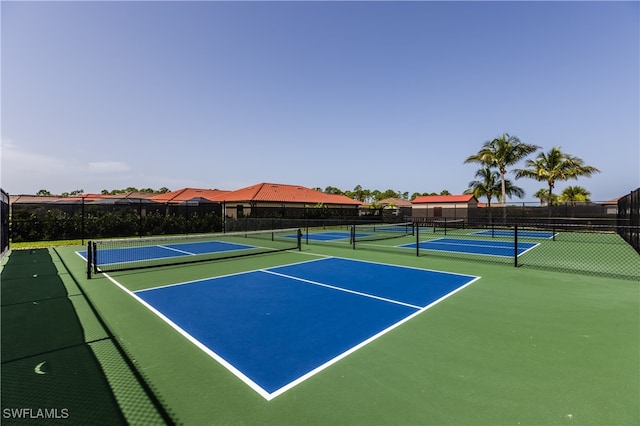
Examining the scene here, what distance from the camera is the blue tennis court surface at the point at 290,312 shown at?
394 centimetres

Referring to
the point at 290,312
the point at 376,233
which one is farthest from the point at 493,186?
the point at 290,312

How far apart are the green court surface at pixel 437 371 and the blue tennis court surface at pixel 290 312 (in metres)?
0.22

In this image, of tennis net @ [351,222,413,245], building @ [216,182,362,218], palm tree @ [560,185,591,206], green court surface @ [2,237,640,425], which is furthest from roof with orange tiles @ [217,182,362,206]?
palm tree @ [560,185,591,206]

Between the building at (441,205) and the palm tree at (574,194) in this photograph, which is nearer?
the building at (441,205)

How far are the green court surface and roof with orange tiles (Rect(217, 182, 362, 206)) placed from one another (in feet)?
99.9

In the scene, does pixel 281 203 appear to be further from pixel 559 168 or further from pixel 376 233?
pixel 559 168

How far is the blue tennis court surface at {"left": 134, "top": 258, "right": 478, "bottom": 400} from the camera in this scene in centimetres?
394

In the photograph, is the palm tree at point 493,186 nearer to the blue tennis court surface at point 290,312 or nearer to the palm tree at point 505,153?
the palm tree at point 505,153

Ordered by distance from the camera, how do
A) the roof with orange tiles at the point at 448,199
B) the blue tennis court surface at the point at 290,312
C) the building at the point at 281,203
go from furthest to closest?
the roof with orange tiles at the point at 448,199 < the building at the point at 281,203 < the blue tennis court surface at the point at 290,312

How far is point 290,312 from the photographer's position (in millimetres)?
5773

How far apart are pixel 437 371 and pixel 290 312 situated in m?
2.88

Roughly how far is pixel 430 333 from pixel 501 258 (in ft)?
28.9

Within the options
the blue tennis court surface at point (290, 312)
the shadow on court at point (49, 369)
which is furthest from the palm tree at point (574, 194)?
the shadow on court at point (49, 369)

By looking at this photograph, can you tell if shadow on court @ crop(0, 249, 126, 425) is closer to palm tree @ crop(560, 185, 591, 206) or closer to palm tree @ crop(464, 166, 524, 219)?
palm tree @ crop(464, 166, 524, 219)
